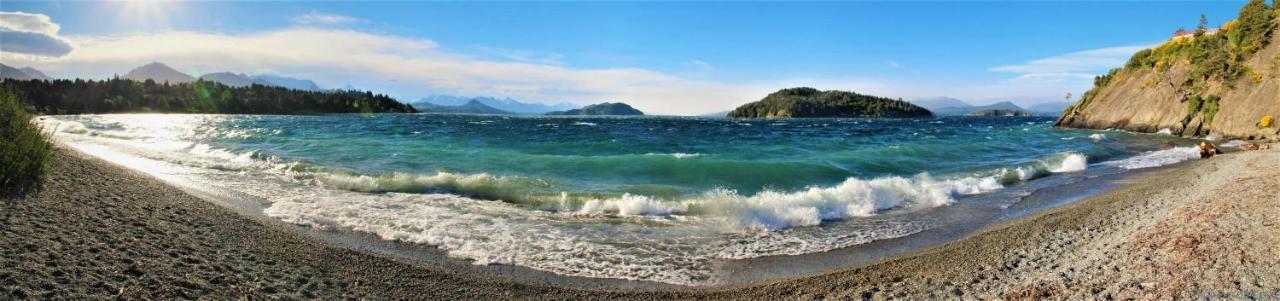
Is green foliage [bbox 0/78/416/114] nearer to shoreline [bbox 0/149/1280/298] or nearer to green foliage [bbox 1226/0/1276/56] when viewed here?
shoreline [bbox 0/149/1280/298]

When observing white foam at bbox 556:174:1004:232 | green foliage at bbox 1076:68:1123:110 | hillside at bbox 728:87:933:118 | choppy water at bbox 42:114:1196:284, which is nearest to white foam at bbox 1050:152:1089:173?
choppy water at bbox 42:114:1196:284

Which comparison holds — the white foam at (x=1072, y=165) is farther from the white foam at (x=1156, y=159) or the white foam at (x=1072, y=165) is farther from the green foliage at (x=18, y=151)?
the green foliage at (x=18, y=151)

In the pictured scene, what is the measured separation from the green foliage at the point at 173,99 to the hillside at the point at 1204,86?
126568 millimetres

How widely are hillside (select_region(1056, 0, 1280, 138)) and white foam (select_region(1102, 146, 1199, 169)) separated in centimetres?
1154

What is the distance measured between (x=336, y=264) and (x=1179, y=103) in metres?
60.5

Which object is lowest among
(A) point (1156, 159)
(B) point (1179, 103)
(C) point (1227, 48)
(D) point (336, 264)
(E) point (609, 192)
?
(E) point (609, 192)

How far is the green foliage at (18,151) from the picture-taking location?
8.23 metres

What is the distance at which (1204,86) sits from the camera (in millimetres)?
42188

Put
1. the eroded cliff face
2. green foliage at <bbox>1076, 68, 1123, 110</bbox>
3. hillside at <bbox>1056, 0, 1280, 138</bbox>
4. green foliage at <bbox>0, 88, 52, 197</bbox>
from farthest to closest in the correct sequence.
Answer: green foliage at <bbox>1076, 68, 1123, 110</bbox> → hillside at <bbox>1056, 0, 1280, 138</bbox> → the eroded cliff face → green foliage at <bbox>0, 88, 52, 197</bbox>

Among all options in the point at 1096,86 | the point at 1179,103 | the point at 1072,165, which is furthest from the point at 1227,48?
the point at 1072,165

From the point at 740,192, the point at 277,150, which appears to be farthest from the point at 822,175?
the point at 277,150

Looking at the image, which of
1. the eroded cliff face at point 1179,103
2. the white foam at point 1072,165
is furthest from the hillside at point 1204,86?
the white foam at point 1072,165

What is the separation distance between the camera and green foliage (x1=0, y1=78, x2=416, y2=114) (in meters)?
92.5

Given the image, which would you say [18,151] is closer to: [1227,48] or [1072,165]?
[1072,165]
